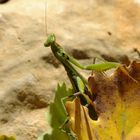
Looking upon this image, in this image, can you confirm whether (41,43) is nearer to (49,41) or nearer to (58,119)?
(49,41)

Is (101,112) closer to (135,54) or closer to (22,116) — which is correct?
(22,116)

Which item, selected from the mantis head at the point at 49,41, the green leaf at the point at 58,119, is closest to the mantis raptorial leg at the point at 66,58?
the mantis head at the point at 49,41

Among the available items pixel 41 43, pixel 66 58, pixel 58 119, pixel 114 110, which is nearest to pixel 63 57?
pixel 66 58

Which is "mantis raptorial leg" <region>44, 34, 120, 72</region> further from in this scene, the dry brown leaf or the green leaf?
the dry brown leaf

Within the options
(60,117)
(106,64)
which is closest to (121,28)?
(106,64)

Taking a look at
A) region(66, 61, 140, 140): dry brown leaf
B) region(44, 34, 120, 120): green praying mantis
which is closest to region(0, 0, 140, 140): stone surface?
region(44, 34, 120, 120): green praying mantis

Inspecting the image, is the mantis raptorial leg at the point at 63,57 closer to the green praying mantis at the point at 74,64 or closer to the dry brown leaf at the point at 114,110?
the green praying mantis at the point at 74,64
